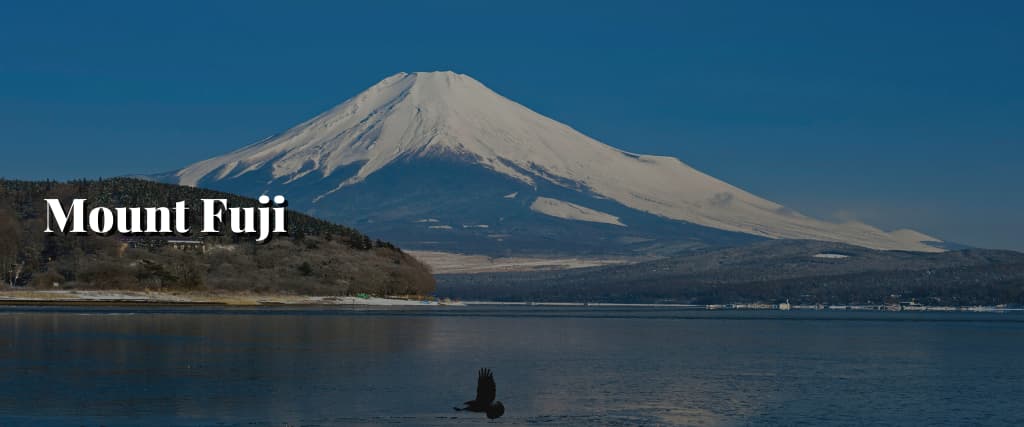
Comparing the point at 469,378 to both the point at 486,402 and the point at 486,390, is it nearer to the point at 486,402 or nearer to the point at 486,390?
the point at 486,390

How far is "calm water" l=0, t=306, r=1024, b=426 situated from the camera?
52.3m

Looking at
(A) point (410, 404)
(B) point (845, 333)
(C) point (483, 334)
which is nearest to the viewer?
(A) point (410, 404)

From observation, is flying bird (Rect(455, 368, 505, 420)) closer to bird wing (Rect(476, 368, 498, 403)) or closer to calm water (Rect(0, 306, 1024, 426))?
bird wing (Rect(476, 368, 498, 403))

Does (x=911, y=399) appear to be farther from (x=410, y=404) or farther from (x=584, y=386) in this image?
(x=410, y=404)

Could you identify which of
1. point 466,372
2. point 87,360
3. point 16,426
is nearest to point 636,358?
point 466,372

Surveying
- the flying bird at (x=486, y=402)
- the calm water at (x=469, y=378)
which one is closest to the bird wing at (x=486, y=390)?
the flying bird at (x=486, y=402)

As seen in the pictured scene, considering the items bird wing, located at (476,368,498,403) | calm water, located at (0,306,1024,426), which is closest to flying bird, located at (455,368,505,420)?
bird wing, located at (476,368,498,403)

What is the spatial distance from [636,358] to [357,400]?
104 feet

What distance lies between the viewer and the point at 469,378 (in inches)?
2638

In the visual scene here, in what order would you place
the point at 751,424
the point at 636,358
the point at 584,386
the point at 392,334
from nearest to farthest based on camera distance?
the point at 751,424 < the point at 584,386 < the point at 636,358 < the point at 392,334

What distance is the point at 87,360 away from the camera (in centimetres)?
7231

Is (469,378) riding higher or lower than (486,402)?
higher

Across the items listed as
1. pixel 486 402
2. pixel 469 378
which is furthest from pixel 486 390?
pixel 469 378

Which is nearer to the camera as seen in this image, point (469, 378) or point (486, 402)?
point (486, 402)
